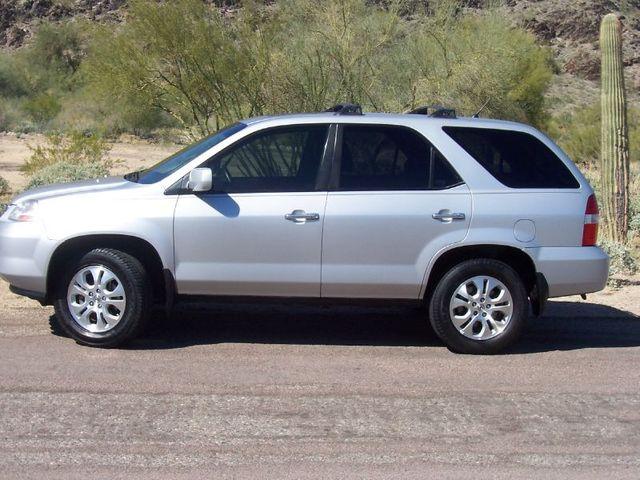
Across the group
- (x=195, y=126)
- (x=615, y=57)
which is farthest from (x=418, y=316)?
(x=195, y=126)

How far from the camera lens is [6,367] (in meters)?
7.12

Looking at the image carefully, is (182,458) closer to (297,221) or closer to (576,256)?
(297,221)

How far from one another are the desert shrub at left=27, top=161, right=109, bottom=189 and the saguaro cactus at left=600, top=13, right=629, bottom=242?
27.5 feet

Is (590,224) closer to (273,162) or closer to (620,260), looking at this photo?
(273,162)

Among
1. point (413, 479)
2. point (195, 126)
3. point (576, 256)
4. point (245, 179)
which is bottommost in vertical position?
point (413, 479)

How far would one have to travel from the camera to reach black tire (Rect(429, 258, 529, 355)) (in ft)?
25.5

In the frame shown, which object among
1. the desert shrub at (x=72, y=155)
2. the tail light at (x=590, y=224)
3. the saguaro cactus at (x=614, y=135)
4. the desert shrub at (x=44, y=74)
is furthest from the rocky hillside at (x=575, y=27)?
the tail light at (x=590, y=224)

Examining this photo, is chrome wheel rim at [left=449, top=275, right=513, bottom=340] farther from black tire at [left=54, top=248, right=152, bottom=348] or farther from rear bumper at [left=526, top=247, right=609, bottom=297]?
black tire at [left=54, top=248, right=152, bottom=348]

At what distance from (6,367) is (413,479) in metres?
3.33

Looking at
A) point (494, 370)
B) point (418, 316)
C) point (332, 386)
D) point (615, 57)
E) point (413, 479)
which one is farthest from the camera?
point (615, 57)

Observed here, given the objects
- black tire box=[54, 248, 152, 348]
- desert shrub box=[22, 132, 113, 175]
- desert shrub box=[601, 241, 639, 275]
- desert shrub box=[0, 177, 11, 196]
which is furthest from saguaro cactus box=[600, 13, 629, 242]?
desert shrub box=[0, 177, 11, 196]

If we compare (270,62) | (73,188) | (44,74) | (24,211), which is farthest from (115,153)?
(24,211)

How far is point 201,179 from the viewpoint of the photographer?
24.2 feet

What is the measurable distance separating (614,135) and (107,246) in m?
7.90
